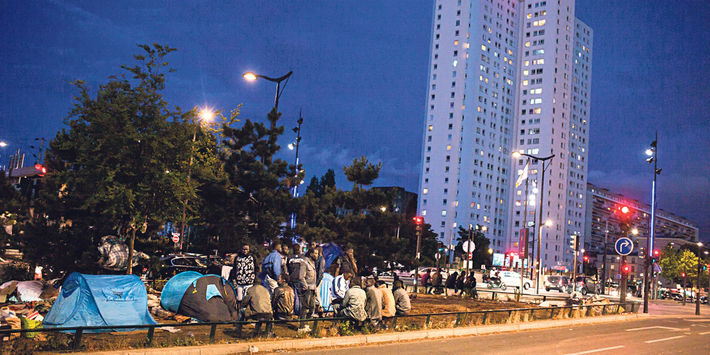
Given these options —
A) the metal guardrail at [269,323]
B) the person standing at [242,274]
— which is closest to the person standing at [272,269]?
the person standing at [242,274]

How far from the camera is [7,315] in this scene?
39.1 ft

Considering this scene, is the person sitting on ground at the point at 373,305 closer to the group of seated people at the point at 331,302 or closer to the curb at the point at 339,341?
the group of seated people at the point at 331,302

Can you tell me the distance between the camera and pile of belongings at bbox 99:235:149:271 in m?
19.6

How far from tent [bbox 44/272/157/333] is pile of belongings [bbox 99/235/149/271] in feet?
25.4

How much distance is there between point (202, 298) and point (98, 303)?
7.78 ft

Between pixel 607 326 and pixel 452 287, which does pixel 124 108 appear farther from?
pixel 452 287

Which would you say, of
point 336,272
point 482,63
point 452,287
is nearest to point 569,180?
point 482,63

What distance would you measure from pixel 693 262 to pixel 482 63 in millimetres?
65358

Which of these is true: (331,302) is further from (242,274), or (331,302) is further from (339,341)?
(339,341)

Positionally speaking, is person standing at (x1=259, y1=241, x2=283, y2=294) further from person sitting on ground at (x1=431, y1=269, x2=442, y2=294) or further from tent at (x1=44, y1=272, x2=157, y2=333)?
person sitting on ground at (x1=431, y1=269, x2=442, y2=294)

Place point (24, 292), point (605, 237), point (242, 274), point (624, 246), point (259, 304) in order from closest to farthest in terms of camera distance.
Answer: point (259, 304) → point (242, 274) → point (24, 292) → point (624, 246) → point (605, 237)

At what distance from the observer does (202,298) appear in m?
13.5

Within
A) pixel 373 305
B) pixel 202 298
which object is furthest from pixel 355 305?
pixel 202 298

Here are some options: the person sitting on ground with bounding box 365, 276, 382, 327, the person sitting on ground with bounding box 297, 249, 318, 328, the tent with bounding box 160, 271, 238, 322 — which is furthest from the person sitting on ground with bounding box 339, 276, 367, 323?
the tent with bounding box 160, 271, 238, 322
